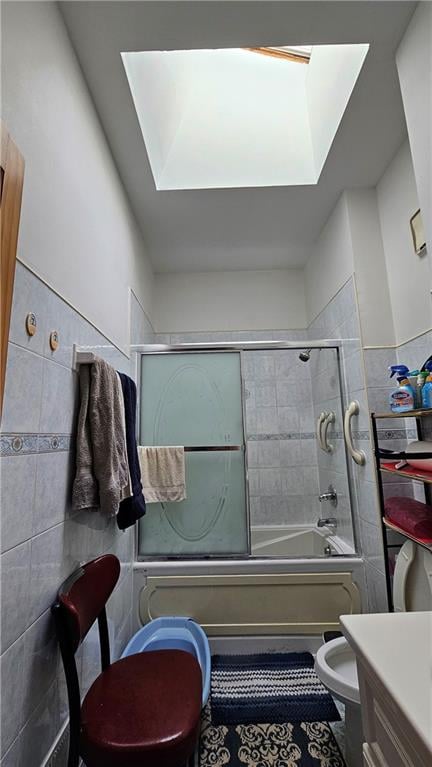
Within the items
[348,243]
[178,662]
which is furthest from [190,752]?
[348,243]

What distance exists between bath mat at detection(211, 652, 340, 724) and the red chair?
543 millimetres

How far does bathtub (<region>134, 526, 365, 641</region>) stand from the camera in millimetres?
1957

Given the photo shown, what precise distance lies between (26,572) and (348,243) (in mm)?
2226

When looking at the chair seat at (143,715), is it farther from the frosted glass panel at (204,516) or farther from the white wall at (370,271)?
the white wall at (370,271)

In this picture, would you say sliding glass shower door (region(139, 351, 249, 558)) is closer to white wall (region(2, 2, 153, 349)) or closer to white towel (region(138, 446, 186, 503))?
white towel (region(138, 446, 186, 503))

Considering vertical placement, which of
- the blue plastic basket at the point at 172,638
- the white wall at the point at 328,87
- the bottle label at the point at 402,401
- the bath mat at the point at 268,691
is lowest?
the bath mat at the point at 268,691

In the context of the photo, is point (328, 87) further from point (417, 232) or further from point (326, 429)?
point (326, 429)

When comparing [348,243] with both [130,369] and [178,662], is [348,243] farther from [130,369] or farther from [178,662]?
[178,662]

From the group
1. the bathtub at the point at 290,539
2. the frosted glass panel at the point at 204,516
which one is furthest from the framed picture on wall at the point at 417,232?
the bathtub at the point at 290,539

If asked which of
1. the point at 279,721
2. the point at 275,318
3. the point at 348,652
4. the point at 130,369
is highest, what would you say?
the point at 275,318

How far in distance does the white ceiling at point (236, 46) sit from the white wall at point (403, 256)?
0.13 metres

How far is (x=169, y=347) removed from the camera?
2.29 metres

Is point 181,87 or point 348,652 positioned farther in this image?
point 181,87

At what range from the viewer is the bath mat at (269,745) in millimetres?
1318
